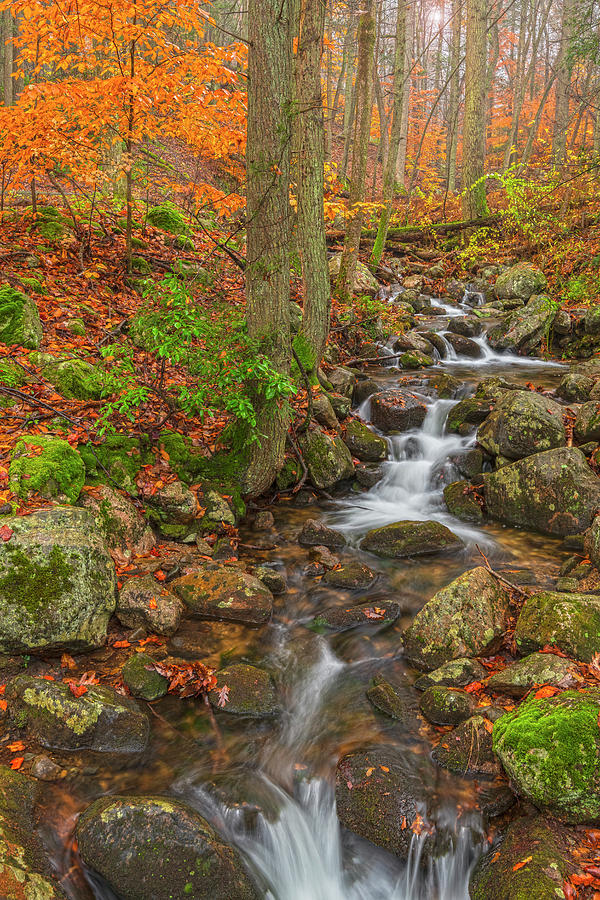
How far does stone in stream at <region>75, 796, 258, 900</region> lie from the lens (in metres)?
2.81

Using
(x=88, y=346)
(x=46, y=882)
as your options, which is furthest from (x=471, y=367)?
(x=46, y=882)

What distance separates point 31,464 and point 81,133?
6.00 meters

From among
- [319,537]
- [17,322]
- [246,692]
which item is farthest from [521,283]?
[246,692]

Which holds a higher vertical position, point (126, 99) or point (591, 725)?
point (126, 99)

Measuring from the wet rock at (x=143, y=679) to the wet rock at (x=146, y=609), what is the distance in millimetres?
418

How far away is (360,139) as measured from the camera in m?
10.5

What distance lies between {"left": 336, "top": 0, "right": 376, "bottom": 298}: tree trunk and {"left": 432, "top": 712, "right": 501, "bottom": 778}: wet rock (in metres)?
9.87

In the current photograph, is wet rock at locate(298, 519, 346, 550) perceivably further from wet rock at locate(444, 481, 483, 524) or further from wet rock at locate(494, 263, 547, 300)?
wet rock at locate(494, 263, 547, 300)

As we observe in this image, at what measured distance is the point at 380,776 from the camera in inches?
139

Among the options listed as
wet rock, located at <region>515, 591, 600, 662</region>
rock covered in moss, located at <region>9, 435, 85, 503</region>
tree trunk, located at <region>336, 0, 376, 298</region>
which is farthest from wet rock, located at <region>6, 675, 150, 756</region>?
tree trunk, located at <region>336, 0, 376, 298</region>

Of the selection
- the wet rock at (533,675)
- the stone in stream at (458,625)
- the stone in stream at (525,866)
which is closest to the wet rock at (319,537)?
the stone in stream at (458,625)

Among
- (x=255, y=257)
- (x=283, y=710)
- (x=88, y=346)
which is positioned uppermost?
(x=255, y=257)

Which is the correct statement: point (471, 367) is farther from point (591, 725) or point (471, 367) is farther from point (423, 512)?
point (591, 725)

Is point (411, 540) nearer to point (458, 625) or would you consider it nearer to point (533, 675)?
point (458, 625)
